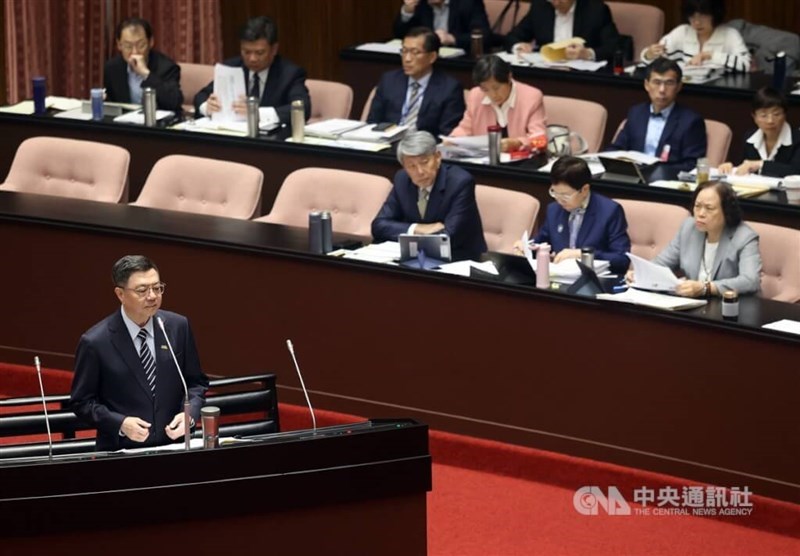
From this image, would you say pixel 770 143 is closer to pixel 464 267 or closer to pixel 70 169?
pixel 464 267

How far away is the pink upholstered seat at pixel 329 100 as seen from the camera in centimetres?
889

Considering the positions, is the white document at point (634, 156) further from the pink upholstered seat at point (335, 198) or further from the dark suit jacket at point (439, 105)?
the pink upholstered seat at point (335, 198)

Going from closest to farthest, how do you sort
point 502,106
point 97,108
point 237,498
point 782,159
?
point 237,498 < point 782,159 < point 502,106 < point 97,108

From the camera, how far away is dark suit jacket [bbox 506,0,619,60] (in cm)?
1005

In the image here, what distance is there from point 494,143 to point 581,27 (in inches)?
102

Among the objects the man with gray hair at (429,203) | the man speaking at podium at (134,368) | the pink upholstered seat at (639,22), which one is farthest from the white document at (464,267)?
the pink upholstered seat at (639,22)

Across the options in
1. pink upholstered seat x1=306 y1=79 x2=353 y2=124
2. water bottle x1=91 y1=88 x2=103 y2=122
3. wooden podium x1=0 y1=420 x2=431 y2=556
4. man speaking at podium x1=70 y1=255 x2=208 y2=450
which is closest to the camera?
wooden podium x1=0 y1=420 x2=431 y2=556

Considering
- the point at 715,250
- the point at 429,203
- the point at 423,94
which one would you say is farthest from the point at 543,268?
the point at 423,94

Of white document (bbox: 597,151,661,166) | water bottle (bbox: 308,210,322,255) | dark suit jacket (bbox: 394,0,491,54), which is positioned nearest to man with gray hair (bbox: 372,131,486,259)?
water bottle (bbox: 308,210,322,255)

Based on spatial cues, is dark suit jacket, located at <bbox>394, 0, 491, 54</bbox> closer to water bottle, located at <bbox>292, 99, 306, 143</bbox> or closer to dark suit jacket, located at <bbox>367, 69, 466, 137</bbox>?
dark suit jacket, located at <bbox>367, 69, 466, 137</bbox>

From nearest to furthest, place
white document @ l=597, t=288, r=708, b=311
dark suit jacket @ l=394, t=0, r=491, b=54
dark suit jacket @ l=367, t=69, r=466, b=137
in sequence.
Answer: white document @ l=597, t=288, r=708, b=311
dark suit jacket @ l=367, t=69, r=466, b=137
dark suit jacket @ l=394, t=0, r=491, b=54

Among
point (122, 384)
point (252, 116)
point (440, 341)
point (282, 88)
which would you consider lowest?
point (440, 341)

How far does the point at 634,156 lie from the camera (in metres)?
8.06

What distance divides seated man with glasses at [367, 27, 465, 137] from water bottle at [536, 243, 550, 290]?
248 centimetres
